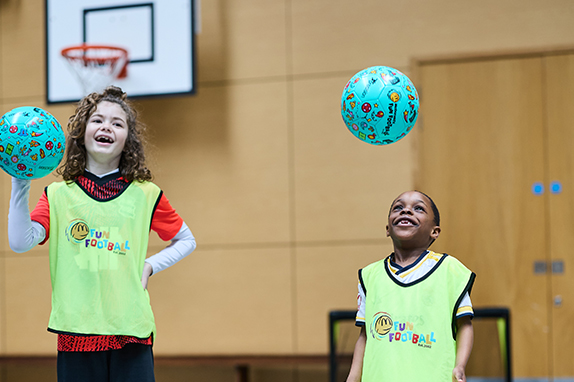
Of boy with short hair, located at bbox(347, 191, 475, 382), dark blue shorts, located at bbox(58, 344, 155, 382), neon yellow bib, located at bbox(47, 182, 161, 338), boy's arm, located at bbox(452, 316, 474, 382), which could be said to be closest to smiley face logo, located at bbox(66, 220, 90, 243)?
neon yellow bib, located at bbox(47, 182, 161, 338)

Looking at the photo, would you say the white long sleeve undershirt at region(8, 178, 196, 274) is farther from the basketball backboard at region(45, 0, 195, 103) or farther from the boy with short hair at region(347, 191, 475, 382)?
the basketball backboard at region(45, 0, 195, 103)

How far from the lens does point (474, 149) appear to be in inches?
154

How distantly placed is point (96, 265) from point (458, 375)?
1.20 metres

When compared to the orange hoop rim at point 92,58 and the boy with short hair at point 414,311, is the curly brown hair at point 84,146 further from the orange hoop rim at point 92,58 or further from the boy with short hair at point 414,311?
the orange hoop rim at point 92,58

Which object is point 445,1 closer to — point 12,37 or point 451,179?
point 451,179

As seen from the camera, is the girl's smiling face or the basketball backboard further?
the basketball backboard

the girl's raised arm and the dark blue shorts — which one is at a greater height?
the girl's raised arm

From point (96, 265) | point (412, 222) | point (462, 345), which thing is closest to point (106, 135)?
point (96, 265)

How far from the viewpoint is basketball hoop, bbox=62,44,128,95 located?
3797 millimetres

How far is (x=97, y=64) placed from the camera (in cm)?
383

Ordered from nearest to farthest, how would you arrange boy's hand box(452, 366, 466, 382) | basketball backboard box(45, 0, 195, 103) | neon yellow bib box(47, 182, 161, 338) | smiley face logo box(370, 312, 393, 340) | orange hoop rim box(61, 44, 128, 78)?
1. boy's hand box(452, 366, 466, 382)
2. smiley face logo box(370, 312, 393, 340)
3. neon yellow bib box(47, 182, 161, 338)
4. orange hoop rim box(61, 44, 128, 78)
5. basketball backboard box(45, 0, 195, 103)

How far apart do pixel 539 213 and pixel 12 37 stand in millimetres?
4169

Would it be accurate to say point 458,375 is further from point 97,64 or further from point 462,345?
point 97,64

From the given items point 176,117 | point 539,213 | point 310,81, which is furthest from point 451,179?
point 176,117
